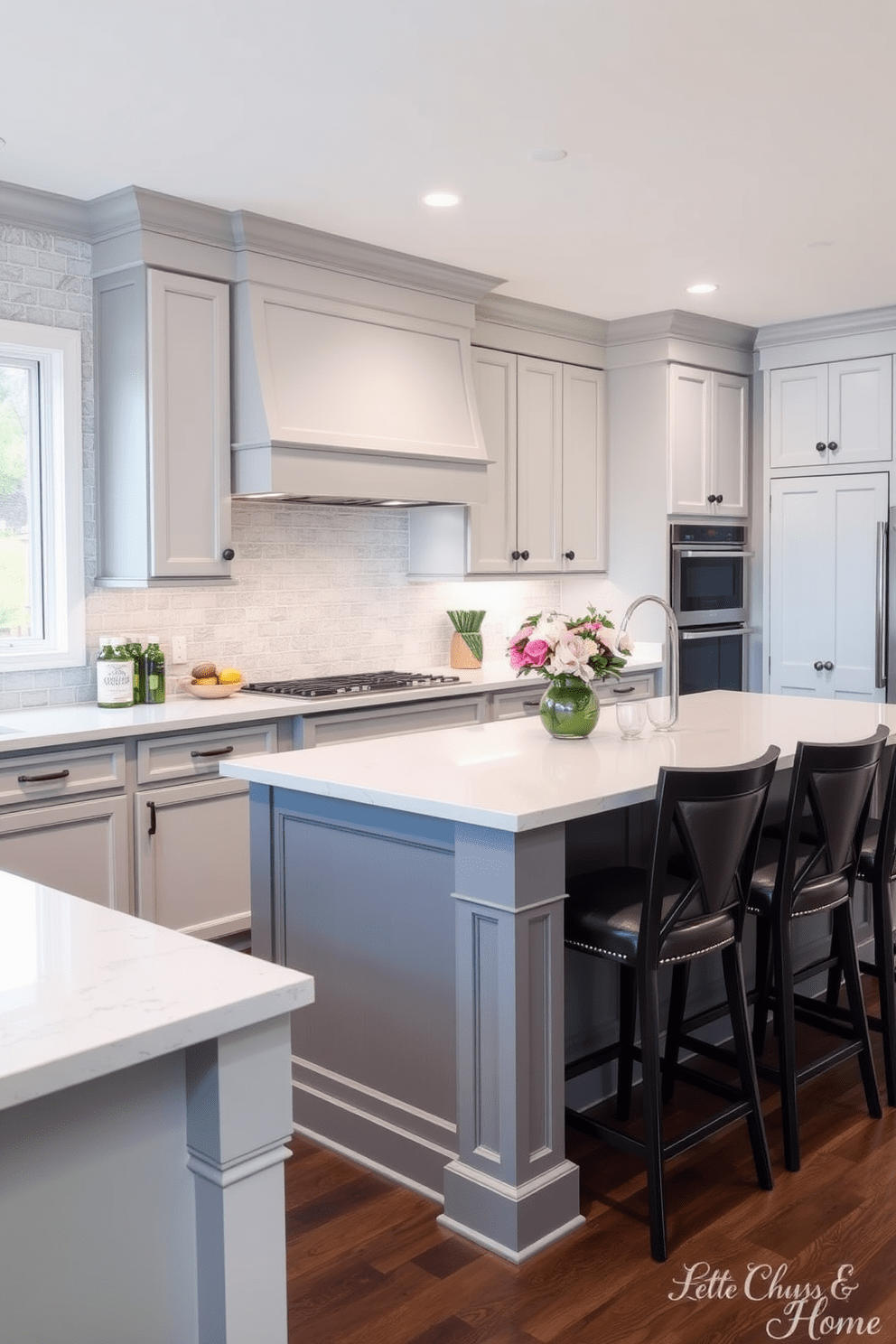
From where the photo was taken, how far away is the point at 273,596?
507cm

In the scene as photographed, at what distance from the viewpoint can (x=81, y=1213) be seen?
1278 millimetres

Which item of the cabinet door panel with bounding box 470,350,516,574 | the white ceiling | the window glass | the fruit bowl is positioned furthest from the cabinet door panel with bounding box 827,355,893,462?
the window glass

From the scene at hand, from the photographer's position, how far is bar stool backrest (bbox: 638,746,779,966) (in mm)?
2430

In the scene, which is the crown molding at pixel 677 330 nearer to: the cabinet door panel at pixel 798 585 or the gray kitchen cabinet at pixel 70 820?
the cabinet door panel at pixel 798 585

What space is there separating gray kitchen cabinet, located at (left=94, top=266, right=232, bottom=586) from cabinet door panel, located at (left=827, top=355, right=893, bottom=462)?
335 cm

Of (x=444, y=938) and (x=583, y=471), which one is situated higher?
(x=583, y=471)

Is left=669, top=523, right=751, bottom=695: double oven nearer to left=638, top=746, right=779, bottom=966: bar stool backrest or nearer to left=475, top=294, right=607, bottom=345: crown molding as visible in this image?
left=475, top=294, right=607, bottom=345: crown molding

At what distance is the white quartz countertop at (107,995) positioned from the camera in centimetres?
116

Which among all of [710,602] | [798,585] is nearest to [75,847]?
[710,602]

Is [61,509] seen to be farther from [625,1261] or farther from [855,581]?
[855,581]

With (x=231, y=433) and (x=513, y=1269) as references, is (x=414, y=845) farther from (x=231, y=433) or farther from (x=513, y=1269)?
(x=231, y=433)

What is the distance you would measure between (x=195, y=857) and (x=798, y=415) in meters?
4.06

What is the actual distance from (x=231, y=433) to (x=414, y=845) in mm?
2305

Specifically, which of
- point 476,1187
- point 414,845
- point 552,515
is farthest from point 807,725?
point 552,515
